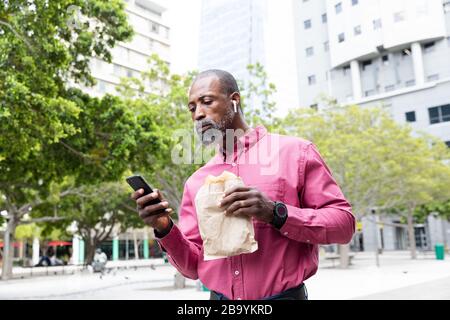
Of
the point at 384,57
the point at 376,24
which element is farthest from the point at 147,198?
the point at 384,57

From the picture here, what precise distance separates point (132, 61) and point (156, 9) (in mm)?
9726

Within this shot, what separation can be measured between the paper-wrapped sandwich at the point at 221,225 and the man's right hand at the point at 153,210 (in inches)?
6.4

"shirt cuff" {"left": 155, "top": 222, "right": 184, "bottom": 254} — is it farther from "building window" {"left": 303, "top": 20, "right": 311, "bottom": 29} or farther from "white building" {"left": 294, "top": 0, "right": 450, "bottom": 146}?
"building window" {"left": 303, "top": 20, "right": 311, "bottom": 29}

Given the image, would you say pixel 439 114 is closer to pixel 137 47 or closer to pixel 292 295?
pixel 137 47

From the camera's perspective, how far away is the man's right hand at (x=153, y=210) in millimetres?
1700

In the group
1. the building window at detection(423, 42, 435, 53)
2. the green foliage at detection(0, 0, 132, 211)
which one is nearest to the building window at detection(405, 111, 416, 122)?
the building window at detection(423, 42, 435, 53)

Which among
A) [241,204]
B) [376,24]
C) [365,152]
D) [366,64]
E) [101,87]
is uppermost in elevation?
[376,24]

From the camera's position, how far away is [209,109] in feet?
6.22

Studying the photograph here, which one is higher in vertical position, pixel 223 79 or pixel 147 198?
pixel 223 79

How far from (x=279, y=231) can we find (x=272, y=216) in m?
0.17

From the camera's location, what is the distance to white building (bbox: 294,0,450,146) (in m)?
43.8

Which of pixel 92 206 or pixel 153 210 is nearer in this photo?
pixel 153 210
